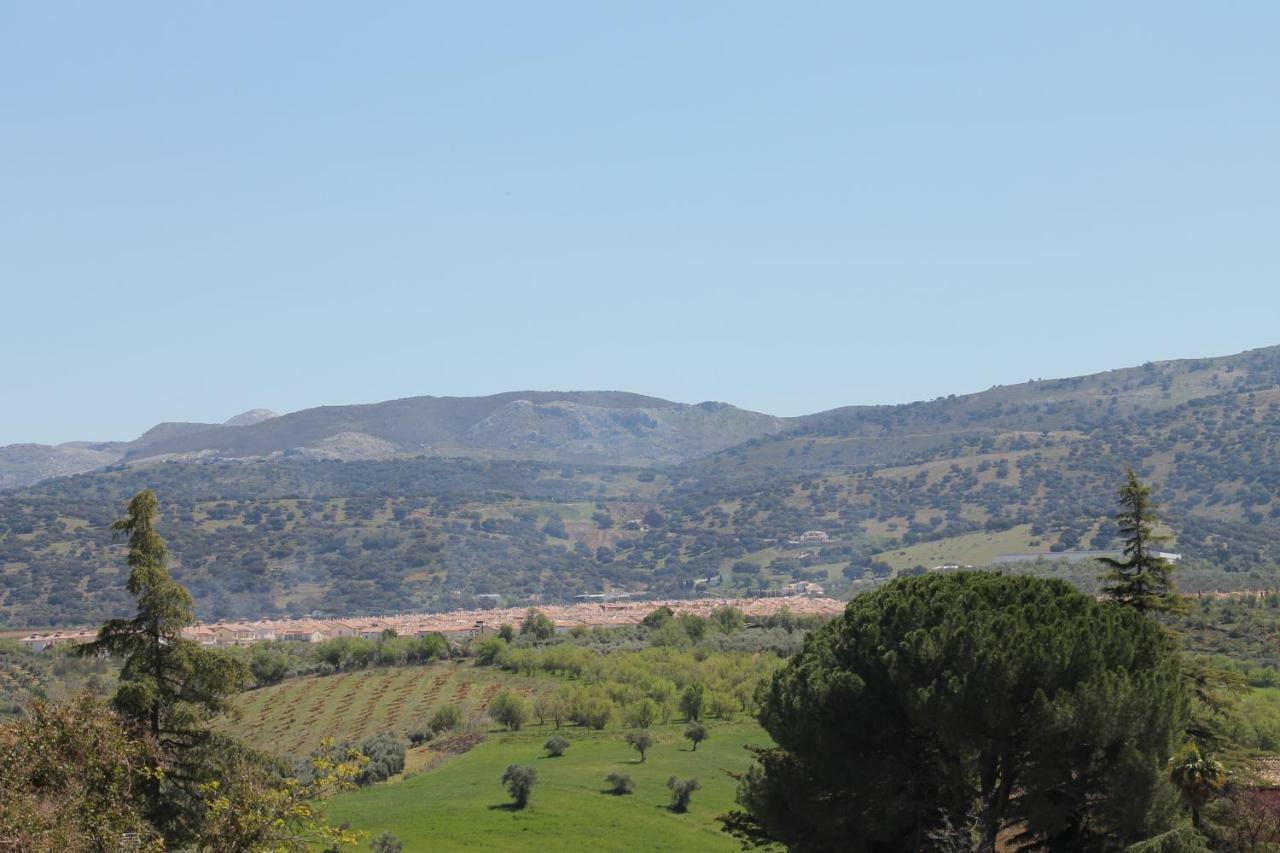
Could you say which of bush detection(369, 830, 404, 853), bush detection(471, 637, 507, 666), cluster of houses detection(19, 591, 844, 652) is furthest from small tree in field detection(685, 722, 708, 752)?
cluster of houses detection(19, 591, 844, 652)

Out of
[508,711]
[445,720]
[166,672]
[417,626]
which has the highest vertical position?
[166,672]

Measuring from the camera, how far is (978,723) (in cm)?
2725

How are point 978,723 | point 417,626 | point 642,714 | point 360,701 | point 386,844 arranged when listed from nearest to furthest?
point 978,723 → point 386,844 → point 642,714 → point 360,701 → point 417,626

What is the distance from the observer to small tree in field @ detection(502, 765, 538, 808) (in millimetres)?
58312

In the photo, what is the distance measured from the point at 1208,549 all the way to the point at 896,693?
17599 cm

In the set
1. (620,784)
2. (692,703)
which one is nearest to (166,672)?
(620,784)

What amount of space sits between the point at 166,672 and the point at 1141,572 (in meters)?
21.4

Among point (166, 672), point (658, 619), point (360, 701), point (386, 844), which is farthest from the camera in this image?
point (658, 619)

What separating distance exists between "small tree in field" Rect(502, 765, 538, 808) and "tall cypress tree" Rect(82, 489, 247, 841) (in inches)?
1379

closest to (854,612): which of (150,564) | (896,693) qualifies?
(896,693)

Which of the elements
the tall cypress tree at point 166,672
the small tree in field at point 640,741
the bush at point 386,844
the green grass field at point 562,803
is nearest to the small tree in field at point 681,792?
the green grass field at point 562,803

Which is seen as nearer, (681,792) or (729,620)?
(681,792)

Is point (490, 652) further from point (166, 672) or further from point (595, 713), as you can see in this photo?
point (166, 672)

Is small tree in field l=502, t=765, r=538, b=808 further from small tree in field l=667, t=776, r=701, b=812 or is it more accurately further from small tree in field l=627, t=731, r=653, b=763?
small tree in field l=627, t=731, r=653, b=763
